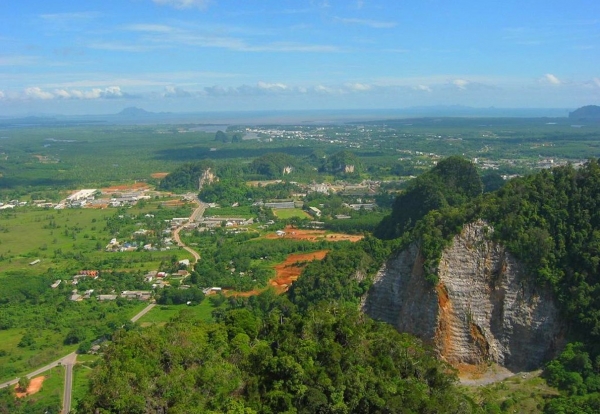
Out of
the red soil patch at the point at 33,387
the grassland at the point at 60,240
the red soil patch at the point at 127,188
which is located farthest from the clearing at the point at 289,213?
the red soil patch at the point at 33,387

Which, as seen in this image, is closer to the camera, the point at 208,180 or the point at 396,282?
the point at 396,282

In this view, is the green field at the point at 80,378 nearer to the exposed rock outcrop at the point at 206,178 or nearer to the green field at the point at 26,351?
the green field at the point at 26,351

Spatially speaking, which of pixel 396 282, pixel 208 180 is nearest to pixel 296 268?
pixel 396 282

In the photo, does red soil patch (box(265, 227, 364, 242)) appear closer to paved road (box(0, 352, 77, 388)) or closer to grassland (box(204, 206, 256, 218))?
grassland (box(204, 206, 256, 218))

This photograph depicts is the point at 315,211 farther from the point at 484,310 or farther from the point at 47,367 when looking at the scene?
the point at 484,310

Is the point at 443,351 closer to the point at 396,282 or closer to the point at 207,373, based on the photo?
the point at 396,282

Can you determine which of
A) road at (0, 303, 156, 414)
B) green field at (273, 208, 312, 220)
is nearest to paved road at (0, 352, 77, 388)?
road at (0, 303, 156, 414)
